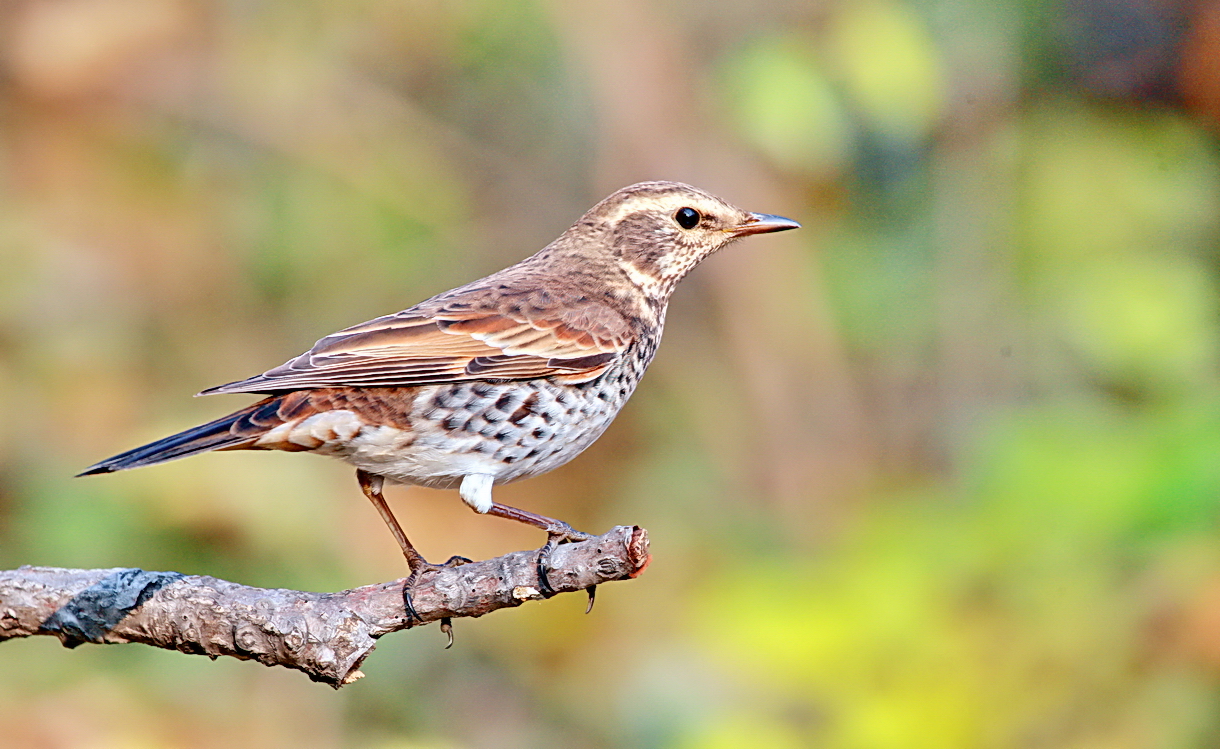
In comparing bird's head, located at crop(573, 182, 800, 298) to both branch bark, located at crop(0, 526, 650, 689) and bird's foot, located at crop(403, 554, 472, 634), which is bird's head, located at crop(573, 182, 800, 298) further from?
branch bark, located at crop(0, 526, 650, 689)

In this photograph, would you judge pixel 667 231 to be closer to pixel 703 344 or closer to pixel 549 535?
pixel 549 535

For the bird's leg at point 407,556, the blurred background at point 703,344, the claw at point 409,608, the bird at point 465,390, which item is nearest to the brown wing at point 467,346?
the bird at point 465,390

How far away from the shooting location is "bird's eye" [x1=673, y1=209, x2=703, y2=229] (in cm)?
489

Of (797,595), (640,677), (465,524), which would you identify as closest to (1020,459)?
(797,595)

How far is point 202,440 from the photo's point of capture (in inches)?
142

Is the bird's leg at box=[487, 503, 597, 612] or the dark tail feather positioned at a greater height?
the dark tail feather

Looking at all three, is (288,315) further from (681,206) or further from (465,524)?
(681,206)

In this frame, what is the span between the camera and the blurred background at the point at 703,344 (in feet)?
17.6

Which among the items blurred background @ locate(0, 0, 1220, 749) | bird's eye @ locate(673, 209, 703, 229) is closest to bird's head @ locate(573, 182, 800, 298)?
bird's eye @ locate(673, 209, 703, 229)

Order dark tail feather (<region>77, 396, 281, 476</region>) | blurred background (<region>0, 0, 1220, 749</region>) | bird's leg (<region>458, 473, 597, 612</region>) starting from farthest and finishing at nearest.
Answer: blurred background (<region>0, 0, 1220, 749</region>), bird's leg (<region>458, 473, 597, 612</region>), dark tail feather (<region>77, 396, 281, 476</region>)

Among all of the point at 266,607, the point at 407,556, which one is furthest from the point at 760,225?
the point at 266,607

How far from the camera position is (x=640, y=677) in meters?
5.91

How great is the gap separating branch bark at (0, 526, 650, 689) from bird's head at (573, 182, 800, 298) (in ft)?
6.07

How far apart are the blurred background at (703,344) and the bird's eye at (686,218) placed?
2.76ft
